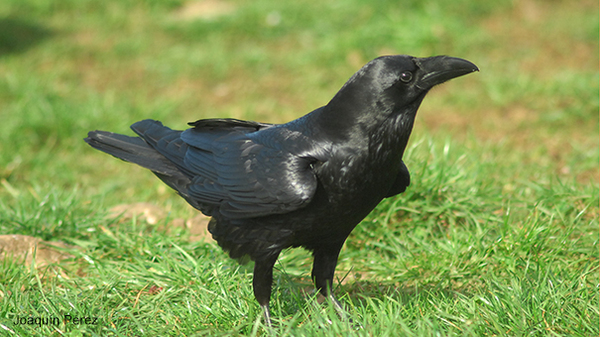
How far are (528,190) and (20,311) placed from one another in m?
3.27

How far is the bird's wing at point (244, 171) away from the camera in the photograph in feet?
8.24

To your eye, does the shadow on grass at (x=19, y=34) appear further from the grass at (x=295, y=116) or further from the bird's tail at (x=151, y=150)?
the bird's tail at (x=151, y=150)

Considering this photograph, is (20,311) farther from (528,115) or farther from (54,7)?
(54,7)

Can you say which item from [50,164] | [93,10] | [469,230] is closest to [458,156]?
[469,230]

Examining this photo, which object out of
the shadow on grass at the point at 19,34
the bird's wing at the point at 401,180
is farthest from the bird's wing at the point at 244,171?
the shadow on grass at the point at 19,34

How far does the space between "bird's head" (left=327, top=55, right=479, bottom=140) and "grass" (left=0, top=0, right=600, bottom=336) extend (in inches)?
33.5

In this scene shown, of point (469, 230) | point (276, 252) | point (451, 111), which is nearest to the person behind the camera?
point (276, 252)


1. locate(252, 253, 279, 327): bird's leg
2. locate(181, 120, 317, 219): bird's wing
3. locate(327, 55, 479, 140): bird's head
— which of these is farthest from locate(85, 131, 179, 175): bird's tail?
locate(327, 55, 479, 140): bird's head

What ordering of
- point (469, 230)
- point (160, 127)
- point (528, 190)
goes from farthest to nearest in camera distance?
point (528, 190) < point (469, 230) < point (160, 127)

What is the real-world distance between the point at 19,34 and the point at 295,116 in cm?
462

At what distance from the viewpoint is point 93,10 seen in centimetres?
912

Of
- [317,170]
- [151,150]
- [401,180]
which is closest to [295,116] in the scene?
[151,150]

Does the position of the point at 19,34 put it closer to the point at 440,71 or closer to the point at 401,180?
the point at 401,180

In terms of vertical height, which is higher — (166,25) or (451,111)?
(166,25)
